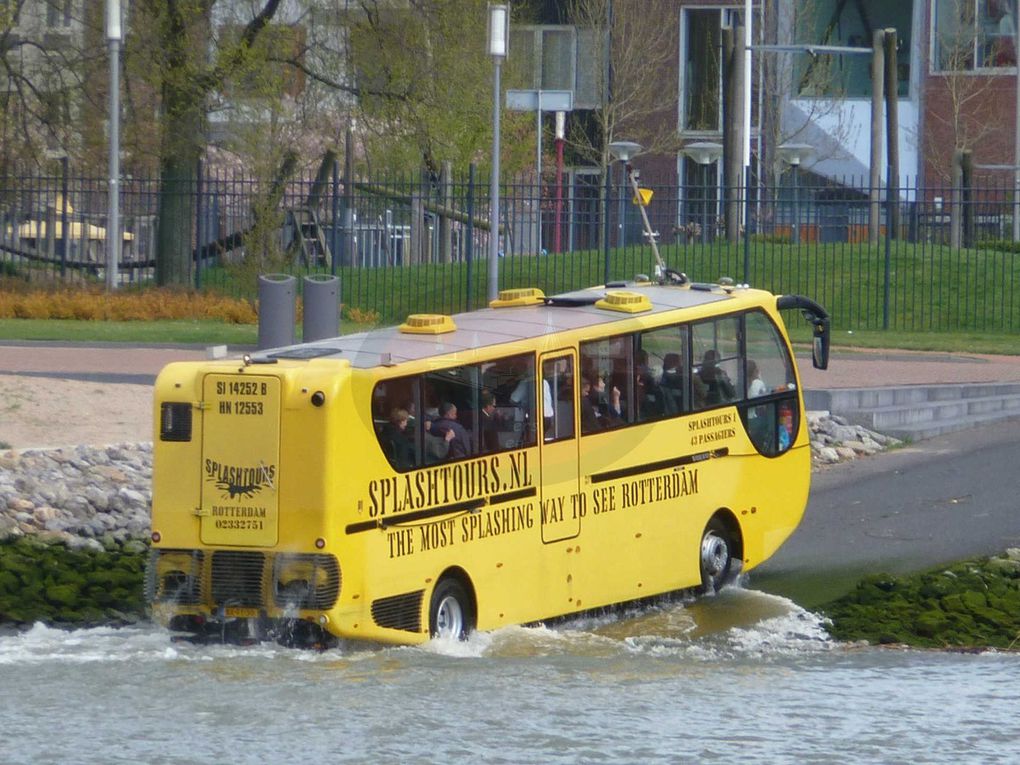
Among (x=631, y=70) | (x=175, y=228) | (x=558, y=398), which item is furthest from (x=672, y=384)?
(x=631, y=70)

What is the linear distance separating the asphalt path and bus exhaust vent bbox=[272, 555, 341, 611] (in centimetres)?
438

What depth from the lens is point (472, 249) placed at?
3081 cm

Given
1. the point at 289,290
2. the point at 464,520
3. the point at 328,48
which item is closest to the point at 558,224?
the point at 328,48

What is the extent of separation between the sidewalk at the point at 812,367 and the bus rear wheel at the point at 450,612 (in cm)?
1025

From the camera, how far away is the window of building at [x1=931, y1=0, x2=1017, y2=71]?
53.2 meters

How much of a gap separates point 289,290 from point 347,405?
29.4 feet

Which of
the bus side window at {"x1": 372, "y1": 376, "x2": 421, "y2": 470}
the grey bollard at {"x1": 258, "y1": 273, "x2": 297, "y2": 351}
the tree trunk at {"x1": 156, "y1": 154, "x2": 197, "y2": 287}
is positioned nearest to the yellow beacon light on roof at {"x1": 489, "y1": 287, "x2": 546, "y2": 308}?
the bus side window at {"x1": 372, "y1": 376, "x2": 421, "y2": 470}

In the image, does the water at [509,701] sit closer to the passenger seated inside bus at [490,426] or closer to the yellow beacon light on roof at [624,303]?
the passenger seated inside bus at [490,426]

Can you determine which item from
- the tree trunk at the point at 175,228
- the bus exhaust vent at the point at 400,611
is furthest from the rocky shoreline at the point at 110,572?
the tree trunk at the point at 175,228

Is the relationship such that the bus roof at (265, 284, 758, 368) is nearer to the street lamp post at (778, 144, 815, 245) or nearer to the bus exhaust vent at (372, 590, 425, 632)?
the bus exhaust vent at (372, 590, 425, 632)

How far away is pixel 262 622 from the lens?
11.8 m

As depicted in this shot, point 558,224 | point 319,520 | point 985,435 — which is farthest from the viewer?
point 558,224

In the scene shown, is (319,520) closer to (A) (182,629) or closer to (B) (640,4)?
(A) (182,629)

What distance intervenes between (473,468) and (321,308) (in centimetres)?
786
